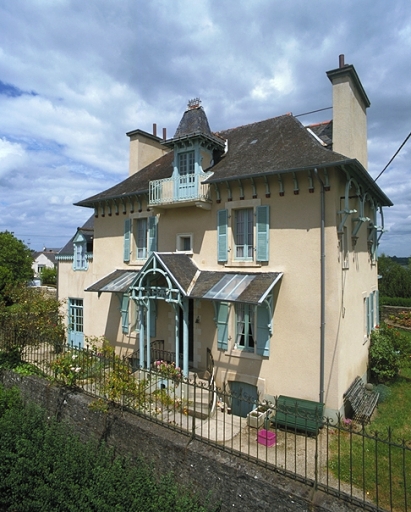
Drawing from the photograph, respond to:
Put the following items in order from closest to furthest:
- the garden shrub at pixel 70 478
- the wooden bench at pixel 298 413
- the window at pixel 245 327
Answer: the garden shrub at pixel 70 478
the wooden bench at pixel 298 413
the window at pixel 245 327

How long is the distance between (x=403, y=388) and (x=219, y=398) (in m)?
6.02

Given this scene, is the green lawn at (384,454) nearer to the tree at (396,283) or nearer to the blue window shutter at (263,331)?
the blue window shutter at (263,331)

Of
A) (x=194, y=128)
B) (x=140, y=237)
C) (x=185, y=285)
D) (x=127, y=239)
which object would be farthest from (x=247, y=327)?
(x=194, y=128)

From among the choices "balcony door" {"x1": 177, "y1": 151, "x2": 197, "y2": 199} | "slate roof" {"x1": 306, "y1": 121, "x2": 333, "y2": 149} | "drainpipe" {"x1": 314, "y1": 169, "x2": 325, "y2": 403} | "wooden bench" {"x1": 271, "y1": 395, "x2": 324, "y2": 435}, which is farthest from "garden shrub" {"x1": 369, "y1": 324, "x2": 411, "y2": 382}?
"balcony door" {"x1": 177, "y1": 151, "x2": 197, "y2": 199}

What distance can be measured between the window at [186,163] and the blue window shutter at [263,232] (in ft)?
9.36

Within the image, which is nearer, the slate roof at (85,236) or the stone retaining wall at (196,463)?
the stone retaining wall at (196,463)

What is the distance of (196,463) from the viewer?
19.9 ft

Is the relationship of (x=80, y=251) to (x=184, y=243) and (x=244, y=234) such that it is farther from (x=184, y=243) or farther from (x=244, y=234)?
(x=244, y=234)

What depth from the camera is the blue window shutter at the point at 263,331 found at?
9.73 meters

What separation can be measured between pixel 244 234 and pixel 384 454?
623 cm

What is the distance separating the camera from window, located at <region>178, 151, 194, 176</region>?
37.8 ft

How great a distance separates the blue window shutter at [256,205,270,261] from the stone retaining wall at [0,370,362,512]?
5134 millimetres

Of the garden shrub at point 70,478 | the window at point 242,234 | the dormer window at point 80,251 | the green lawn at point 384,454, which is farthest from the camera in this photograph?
the dormer window at point 80,251

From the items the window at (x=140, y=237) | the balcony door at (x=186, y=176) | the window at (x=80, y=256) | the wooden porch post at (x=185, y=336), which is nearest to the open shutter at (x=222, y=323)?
the wooden porch post at (x=185, y=336)
